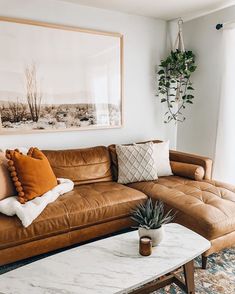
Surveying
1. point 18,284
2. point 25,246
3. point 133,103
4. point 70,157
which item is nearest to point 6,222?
point 25,246

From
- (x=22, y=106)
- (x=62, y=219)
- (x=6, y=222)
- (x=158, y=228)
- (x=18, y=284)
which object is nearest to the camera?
(x=18, y=284)

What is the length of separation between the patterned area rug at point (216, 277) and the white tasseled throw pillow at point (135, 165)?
3.17ft

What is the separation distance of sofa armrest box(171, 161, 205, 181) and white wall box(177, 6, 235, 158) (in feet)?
2.01

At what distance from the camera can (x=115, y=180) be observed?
2822 mm

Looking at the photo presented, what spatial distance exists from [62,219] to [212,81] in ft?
7.97

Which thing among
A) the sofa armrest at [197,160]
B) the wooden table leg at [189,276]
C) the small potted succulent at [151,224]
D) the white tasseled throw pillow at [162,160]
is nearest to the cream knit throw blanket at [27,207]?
the small potted succulent at [151,224]

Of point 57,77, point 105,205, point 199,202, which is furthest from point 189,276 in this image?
point 57,77

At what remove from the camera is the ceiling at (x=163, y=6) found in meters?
2.73

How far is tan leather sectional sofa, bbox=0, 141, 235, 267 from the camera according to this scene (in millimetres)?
1841

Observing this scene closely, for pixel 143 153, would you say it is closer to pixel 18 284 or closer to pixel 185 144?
pixel 185 144

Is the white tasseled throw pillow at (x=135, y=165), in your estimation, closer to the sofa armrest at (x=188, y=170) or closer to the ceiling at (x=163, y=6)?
the sofa armrest at (x=188, y=170)

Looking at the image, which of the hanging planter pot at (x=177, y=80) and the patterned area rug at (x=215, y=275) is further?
the hanging planter pot at (x=177, y=80)

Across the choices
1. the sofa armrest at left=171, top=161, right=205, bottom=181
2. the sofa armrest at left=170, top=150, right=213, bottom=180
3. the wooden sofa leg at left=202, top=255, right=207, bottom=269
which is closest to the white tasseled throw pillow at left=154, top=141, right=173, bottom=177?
the sofa armrest at left=171, top=161, right=205, bottom=181

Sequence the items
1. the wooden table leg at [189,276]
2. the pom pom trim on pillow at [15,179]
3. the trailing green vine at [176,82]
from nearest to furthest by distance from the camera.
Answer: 1. the wooden table leg at [189,276]
2. the pom pom trim on pillow at [15,179]
3. the trailing green vine at [176,82]
